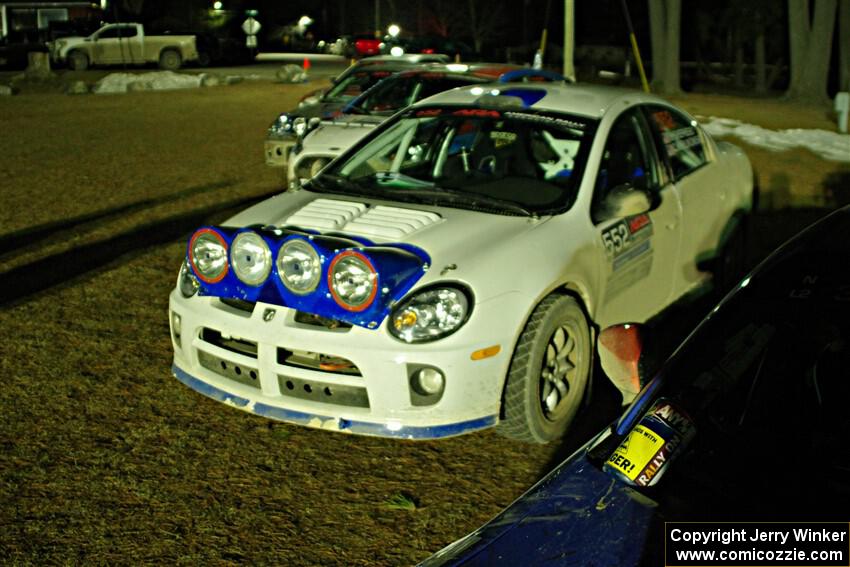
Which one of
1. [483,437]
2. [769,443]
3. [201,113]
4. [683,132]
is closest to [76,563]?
[483,437]

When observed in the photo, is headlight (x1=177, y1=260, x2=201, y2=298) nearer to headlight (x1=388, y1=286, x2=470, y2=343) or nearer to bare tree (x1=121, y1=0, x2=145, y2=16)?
headlight (x1=388, y1=286, x2=470, y2=343)

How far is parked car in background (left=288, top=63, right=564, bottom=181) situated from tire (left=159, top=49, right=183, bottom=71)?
26.2m

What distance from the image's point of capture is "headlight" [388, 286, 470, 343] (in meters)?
4.04

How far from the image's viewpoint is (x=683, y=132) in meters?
6.09

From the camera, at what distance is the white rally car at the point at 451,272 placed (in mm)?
4066

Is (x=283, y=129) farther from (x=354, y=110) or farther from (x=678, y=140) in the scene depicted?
(x=678, y=140)

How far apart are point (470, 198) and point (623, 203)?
2.43ft

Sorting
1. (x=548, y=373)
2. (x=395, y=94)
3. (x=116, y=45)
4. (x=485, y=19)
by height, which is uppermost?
(x=485, y=19)

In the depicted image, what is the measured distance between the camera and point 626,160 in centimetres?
534

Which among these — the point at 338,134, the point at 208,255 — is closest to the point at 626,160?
the point at 208,255

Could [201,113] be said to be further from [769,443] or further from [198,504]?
[769,443]

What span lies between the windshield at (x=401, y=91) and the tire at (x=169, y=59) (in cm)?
2636

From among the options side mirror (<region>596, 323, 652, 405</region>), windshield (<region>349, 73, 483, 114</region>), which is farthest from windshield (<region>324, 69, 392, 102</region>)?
side mirror (<region>596, 323, 652, 405</region>)

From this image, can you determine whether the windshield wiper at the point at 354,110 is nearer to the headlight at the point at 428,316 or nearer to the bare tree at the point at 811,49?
the headlight at the point at 428,316
